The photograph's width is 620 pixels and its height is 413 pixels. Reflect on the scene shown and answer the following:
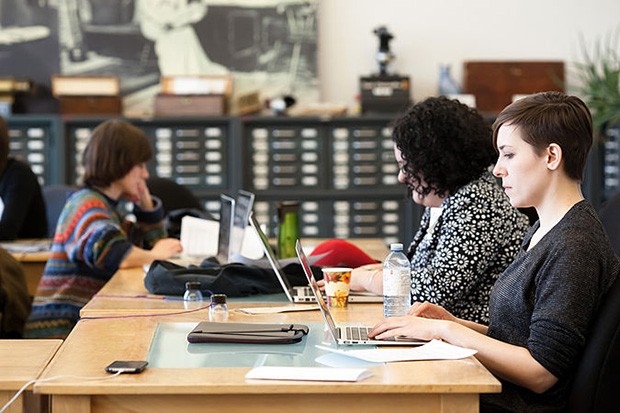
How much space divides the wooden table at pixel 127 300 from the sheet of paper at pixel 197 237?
1.71 ft

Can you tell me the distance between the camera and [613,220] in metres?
2.89

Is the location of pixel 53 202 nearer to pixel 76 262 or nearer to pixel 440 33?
pixel 76 262

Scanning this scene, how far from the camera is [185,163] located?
636 cm

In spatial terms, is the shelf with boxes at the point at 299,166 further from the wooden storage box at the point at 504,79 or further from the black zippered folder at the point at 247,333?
the black zippered folder at the point at 247,333

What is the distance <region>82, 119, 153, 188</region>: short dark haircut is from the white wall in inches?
109

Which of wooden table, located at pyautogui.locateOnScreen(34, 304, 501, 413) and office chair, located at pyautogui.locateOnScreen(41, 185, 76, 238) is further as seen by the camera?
office chair, located at pyautogui.locateOnScreen(41, 185, 76, 238)

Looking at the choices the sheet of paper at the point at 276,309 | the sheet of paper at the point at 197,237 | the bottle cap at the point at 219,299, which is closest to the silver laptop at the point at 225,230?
the sheet of paper at the point at 197,237

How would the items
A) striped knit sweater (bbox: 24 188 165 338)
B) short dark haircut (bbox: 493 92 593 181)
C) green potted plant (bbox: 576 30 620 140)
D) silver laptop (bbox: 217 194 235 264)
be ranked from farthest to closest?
green potted plant (bbox: 576 30 620 140) < silver laptop (bbox: 217 194 235 264) < striped knit sweater (bbox: 24 188 165 338) < short dark haircut (bbox: 493 92 593 181)

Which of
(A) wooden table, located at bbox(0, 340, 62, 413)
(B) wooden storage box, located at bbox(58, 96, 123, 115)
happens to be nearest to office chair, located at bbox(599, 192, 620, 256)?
(A) wooden table, located at bbox(0, 340, 62, 413)

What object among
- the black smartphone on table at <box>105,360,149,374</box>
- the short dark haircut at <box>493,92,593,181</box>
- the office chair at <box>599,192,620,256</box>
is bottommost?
the black smartphone on table at <box>105,360,149,374</box>

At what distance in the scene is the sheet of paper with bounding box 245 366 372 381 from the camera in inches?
75.9

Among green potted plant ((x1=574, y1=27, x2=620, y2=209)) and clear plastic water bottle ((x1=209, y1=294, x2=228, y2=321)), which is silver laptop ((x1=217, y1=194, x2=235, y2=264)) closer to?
clear plastic water bottle ((x1=209, y1=294, x2=228, y2=321))

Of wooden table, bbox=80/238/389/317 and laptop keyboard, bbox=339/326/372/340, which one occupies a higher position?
laptop keyboard, bbox=339/326/372/340

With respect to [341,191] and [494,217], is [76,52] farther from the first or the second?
[494,217]
